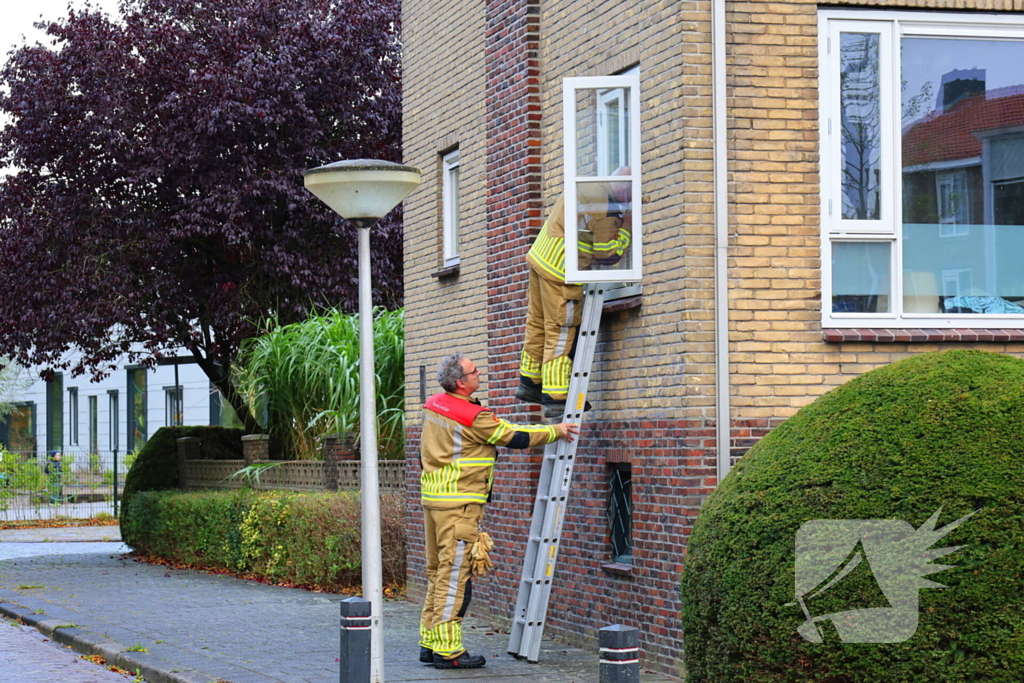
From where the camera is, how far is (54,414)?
51812mm

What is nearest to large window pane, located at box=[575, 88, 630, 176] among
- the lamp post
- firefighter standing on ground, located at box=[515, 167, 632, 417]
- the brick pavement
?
firefighter standing on ground, located at box=[515, 167, 632, 417]

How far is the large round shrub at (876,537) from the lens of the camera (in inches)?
248

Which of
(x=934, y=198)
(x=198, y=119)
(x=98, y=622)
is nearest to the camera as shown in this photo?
(x=934, y=198)

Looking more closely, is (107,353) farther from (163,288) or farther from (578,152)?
(578,152)

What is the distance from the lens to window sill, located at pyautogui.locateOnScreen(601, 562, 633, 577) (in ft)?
32.1

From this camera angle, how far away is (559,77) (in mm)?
11102

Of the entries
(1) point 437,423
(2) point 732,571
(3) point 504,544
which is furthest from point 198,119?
(2) point 732,571

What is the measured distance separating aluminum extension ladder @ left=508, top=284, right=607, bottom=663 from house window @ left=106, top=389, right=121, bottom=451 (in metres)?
37.9

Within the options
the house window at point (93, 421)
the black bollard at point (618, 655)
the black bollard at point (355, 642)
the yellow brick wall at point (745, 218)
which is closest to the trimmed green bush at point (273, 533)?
the yellow brick wall at point (745, 218)

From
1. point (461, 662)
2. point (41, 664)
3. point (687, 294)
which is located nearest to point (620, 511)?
point (461, 662)

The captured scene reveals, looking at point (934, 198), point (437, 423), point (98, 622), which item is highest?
point (934, 198)

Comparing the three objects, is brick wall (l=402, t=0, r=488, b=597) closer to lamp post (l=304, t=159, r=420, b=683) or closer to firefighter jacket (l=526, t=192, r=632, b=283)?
firefighter jacket (l=526, t=192, r=632, b=283)

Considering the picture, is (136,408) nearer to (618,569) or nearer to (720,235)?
(618,569)

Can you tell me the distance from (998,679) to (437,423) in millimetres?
4371
